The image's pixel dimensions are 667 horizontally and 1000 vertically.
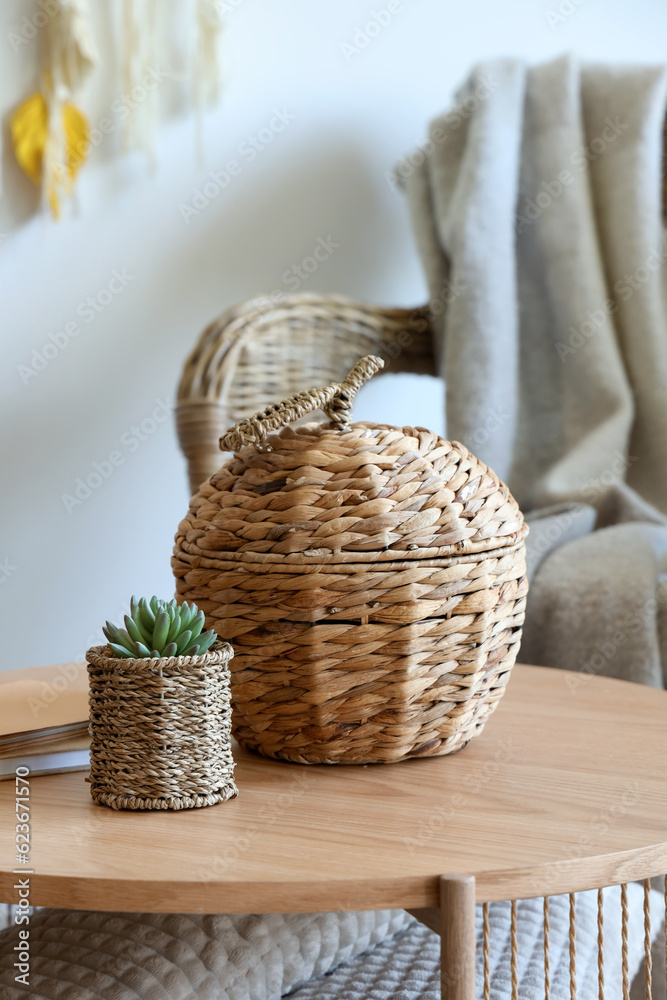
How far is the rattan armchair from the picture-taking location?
4.01 ft

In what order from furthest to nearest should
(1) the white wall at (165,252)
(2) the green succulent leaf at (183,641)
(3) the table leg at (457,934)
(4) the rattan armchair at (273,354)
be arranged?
(1) the white wall at (165,252) < (4) the rattan armchair at (273,354) < (2) the green succulent leaf at (183,641) < (3) the table leg at (457,934)

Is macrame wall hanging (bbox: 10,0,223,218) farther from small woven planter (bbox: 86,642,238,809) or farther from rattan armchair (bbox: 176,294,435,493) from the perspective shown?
small woven planter (bbox: 86,642,238,809)

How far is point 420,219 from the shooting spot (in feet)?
4.91

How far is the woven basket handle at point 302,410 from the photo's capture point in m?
0.57

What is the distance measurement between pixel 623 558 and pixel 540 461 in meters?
0.36

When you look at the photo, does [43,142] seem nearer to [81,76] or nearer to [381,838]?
[81,76]

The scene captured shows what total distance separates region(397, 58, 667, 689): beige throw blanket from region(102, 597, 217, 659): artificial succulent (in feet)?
2.79

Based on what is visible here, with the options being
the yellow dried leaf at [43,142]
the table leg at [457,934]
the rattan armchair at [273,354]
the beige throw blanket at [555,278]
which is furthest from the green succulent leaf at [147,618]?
the yellow dried leaf at [43,142]

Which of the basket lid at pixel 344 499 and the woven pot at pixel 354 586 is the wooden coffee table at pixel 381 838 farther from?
the basket lid at pixel 344 499

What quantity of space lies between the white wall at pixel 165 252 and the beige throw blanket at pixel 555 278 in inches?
7.1

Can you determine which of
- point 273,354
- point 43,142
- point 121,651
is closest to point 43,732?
point 121,651

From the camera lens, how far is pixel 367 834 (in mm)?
458

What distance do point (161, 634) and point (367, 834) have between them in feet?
0.51

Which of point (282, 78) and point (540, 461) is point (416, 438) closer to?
point (540, 461)
